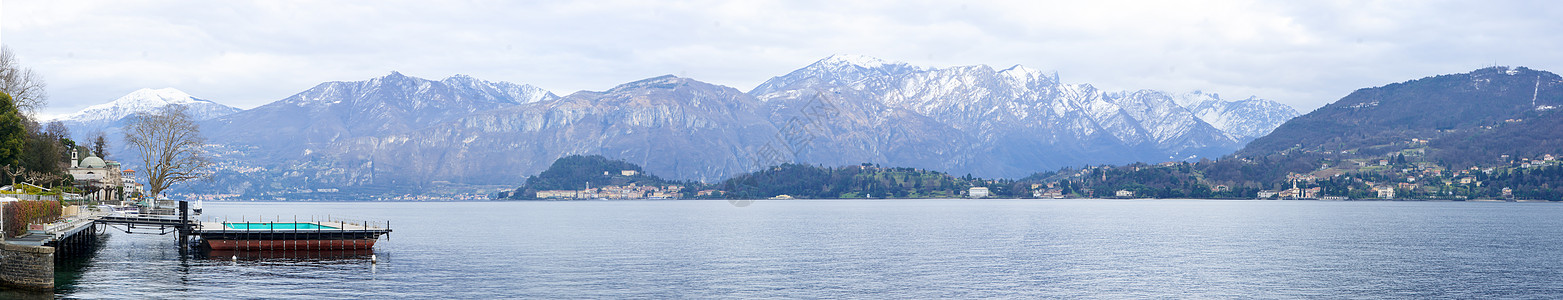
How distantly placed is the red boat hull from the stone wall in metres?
30.3

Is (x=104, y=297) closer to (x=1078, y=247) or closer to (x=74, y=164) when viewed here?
(x=1078, y=247)

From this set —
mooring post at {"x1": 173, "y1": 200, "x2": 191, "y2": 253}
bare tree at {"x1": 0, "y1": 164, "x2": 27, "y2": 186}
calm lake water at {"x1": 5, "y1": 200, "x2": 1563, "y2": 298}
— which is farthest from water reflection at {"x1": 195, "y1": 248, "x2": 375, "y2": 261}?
bare tree at {"x1": 0, "y1": 164, "x2": 27, "y2": 186}

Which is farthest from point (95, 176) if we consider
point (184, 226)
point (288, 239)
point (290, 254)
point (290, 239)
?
point (290, 254)

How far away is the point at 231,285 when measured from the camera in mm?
55812

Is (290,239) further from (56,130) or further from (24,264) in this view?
(56,130)

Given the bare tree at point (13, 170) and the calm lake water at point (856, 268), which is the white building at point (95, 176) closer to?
the calm lake water at point (856, 268)

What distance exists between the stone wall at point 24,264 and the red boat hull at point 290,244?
3028 cm

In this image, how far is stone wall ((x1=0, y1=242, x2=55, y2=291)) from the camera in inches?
1807

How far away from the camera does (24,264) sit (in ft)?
152

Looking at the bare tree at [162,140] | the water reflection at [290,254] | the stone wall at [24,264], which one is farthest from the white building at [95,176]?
the stone wall at [24,264]

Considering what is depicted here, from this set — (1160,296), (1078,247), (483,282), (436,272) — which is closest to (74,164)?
(436,272)

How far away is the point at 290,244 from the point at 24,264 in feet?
108

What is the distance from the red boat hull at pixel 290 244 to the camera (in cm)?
7800

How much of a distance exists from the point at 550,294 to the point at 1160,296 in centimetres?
2901
